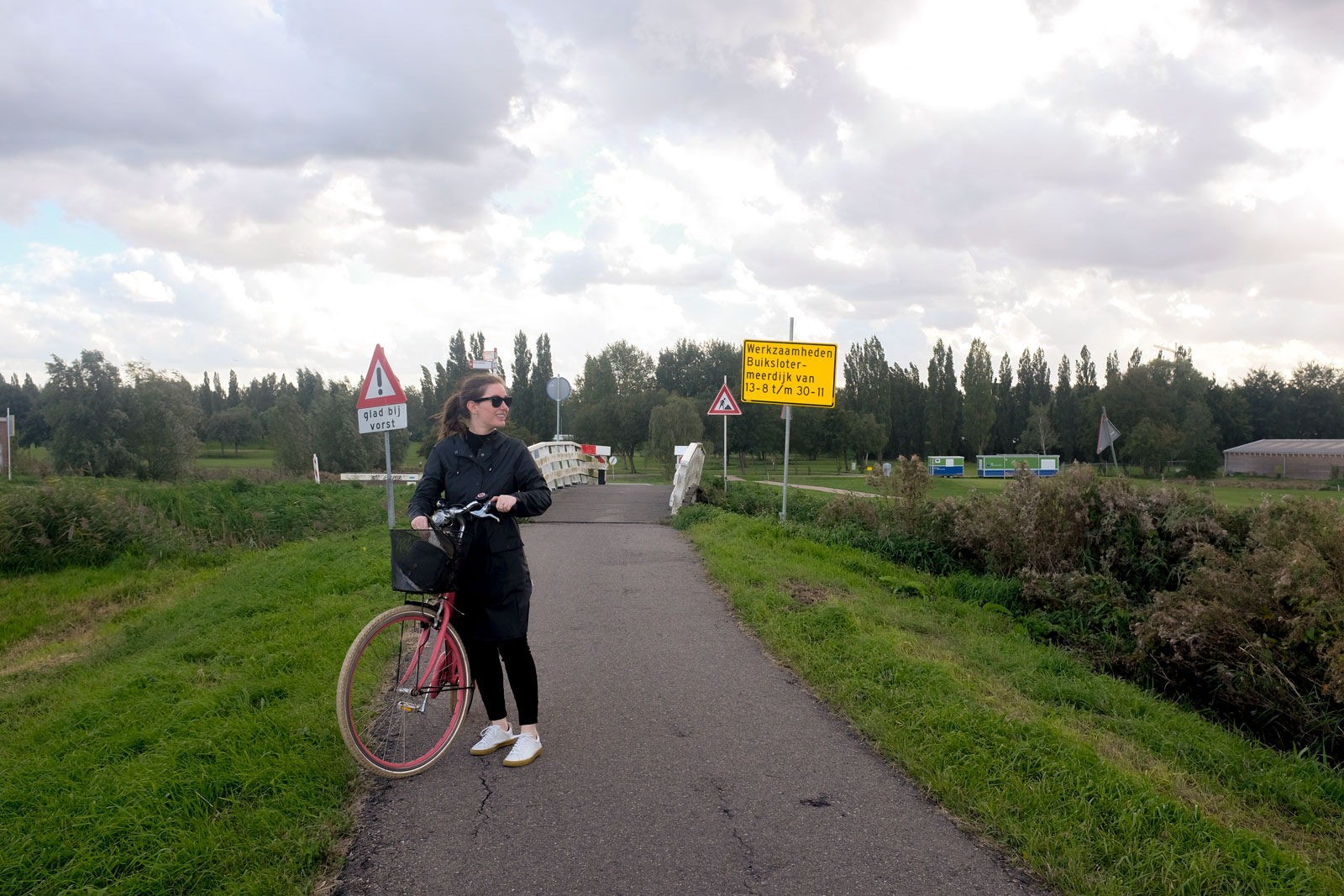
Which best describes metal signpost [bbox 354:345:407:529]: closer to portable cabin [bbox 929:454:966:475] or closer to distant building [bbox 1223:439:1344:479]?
portable cabin [bbox 929:454:966:475]

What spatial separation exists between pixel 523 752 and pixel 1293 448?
315ft

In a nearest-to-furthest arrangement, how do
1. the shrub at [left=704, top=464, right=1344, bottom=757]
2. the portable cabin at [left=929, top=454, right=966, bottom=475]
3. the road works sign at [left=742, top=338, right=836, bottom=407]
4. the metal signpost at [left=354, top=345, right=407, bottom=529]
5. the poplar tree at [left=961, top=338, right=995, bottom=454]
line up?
the shrub at [left=704, top=464, right=1344, bottom=757]
the metal signpost at [left=354, top=345, right=407, bottom=529]
the road works sign at [left=742, top=338, right=836, bottom=407]
the portable cabin at [left=929, top=454, right=966, bottom=475]
the poplar tree at [left=961, top=338, right=995, bottom=454]

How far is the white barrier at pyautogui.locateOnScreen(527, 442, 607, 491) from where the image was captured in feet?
71.1

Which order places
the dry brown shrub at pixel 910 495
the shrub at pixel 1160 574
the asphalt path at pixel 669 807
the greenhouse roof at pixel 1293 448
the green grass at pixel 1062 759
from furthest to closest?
the greenhouse roof at pixel 1293 448
the dry brown shrub at pixel 910 495
the shrub at pixel 1160 574
the green grass at pixel 1062 759
the asphalt path at pixel 669 807

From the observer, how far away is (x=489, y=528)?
164 inches

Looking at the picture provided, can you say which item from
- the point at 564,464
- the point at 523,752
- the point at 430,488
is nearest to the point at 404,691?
the point at 523,752

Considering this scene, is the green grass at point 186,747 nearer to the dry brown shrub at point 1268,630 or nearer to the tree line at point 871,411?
the dry brown shrub at point 1268,630

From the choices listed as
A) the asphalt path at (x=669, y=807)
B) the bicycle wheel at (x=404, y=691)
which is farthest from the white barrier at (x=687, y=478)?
the bicycle wheel at (x=404, y=691)

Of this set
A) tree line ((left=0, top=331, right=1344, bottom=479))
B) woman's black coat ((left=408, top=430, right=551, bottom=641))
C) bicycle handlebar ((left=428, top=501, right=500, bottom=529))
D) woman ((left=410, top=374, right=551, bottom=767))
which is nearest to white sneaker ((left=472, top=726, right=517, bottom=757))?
woman ((left=410, top=374, right=551, bottom=767))

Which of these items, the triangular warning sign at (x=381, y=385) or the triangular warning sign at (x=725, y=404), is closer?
the triangular warning sign at (x=381, y=385)

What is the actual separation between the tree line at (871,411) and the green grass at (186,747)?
121 feet

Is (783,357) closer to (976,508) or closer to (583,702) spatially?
(976,508)

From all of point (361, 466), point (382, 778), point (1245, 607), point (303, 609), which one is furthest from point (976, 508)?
point (361, 466)

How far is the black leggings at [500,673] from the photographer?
170 inches
